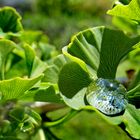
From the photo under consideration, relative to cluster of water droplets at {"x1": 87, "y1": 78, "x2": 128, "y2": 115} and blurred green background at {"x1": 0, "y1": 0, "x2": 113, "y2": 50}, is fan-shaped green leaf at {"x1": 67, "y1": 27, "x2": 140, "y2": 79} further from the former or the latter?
blurred green background at {"x1": 0, "y1": 0, "x2": 113, "y2": 50}

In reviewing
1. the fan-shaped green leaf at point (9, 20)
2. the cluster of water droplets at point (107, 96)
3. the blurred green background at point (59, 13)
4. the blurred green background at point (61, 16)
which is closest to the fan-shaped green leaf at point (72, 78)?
the cluster of water droplets at point (107, 96)

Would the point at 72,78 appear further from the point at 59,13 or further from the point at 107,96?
the point at 59,13

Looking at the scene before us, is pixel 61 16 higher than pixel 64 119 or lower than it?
lower

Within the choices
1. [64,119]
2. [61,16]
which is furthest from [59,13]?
[64,119]

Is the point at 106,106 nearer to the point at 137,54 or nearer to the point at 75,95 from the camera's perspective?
the point at 75,95

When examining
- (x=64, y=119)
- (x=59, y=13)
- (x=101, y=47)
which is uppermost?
(x=101, y=47)

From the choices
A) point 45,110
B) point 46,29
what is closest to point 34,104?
point 45,110

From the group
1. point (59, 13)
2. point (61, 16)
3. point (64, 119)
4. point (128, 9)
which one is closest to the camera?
point (128, 9)

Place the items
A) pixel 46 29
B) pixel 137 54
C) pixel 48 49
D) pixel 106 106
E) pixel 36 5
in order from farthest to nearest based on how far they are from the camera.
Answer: pixel 36 5 < pixel 46 29 < pixel 48 49 < pixel 137 54 < pixel 106 106
